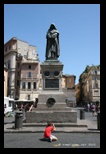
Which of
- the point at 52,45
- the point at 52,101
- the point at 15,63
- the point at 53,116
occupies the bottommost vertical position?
the point at 53,116

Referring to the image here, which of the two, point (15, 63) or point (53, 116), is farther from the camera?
point (15, 63)

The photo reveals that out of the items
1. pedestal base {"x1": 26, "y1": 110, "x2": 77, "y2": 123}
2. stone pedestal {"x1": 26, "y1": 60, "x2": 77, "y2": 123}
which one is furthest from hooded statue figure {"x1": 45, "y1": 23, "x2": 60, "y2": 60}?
pedestal base {"x1": 26, "y1": 110, "x2": 77, "y2": 123}

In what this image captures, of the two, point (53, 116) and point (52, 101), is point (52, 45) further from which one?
point (53, 116)

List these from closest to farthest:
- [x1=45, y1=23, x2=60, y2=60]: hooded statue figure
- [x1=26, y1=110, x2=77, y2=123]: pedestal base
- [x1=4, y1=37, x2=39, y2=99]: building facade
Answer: [x1=26, y1=110, x2=77, y2=123]: pedestal base < [x1=45, y1=23, x2=60, y2=60]: hooded statue figure < [x1=4, y1=37, x2=39, y2=99]: building facade

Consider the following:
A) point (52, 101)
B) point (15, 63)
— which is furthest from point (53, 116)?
point (15, 63)

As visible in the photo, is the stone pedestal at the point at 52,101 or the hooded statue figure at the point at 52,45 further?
the hooded statue figure at the point at 52,45

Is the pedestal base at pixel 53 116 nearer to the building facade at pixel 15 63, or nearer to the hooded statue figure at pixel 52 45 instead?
the hooded statue figure at pixel 52 45

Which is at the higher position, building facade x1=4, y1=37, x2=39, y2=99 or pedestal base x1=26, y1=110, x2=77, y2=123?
building facade x1=4, y1=37, x2=39, y2=99

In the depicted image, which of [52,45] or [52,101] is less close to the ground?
[52,45]

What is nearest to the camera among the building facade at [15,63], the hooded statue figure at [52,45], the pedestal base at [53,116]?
the pedestal base at [53,116]

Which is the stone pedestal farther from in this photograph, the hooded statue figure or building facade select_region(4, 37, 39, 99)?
building facade select_region(4, 37, 39, 99)

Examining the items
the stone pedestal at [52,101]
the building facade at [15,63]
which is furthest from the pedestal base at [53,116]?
the building facade at [15,63]
